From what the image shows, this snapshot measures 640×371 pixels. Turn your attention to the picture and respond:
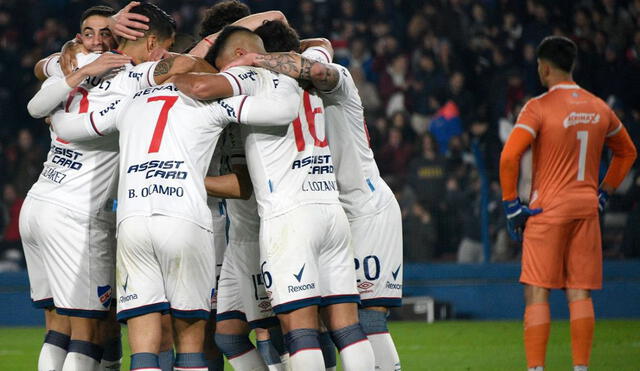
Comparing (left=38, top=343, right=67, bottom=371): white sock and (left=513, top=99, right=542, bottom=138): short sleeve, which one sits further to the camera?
(left=513, top=99, right=542, bottom=138): short sleeve

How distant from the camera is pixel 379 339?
582 centimetres

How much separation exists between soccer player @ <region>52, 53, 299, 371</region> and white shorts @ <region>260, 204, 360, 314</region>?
34 centimetres

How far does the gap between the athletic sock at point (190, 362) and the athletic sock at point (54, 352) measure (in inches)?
40.9

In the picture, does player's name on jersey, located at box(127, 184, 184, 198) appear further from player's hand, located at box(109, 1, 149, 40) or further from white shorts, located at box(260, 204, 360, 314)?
player's hand, located at box(109, 1, 149, 40)

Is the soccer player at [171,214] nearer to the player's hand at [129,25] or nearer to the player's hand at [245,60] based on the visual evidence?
the player's hand at [245,60]

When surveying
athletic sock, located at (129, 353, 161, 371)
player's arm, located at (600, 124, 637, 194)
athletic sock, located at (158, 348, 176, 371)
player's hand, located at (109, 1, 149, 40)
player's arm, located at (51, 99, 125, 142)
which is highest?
player's hand, located at (109, 1, 149, 40)

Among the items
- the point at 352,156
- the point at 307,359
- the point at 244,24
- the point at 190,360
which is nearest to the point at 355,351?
the point at 307,359

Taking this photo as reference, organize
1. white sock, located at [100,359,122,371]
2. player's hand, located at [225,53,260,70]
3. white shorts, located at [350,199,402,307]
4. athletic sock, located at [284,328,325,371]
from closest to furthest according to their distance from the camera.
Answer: athletic sock, located at [284,328,325,371]
player's hand, located at [225,53,260,70]
white shorts, located at [350,199,402,307]
white sock, located at [100,359,122,371]

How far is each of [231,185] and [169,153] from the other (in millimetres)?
506

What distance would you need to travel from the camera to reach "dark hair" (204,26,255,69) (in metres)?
5.53

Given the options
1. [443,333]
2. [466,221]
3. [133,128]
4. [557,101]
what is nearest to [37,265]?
[133,128]

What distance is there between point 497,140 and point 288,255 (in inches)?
305

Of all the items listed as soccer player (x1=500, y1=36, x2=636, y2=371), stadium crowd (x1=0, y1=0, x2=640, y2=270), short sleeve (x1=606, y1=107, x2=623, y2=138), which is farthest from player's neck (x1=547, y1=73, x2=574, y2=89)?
stadium crowd (x1=0, y1=0, x2=640, y2=270)

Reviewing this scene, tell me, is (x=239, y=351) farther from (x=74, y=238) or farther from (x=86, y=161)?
(x=86, y=161)
